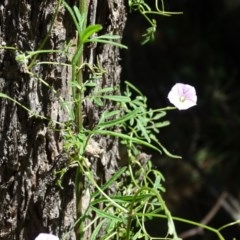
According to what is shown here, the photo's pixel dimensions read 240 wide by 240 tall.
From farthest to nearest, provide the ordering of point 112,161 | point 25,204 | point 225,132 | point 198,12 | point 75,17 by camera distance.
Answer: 1. point 198,12
2. point 225,132
3. point 112,161
4. point 25,204
5. point 75,17

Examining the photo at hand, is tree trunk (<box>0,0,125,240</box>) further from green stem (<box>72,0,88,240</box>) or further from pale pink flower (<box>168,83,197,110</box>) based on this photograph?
pale pink flower (<box>168,83,197,110</box>)

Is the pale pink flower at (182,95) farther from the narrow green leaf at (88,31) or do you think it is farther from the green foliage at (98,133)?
the narrow green leaf at (88,31)

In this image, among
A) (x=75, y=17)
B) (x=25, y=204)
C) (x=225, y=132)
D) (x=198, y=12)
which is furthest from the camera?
(x=198, y=12)

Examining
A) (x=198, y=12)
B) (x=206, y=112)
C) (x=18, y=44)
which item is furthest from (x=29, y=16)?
(x=198, y=12)

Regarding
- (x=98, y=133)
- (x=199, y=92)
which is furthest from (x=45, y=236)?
(x=199, y=92)

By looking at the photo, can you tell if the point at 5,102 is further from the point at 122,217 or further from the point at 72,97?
the point at 122,217

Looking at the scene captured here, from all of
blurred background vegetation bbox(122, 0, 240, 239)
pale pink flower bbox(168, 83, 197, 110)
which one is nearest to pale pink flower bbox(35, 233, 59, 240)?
pale pink flower bbox(168, 83, 197, 110)
